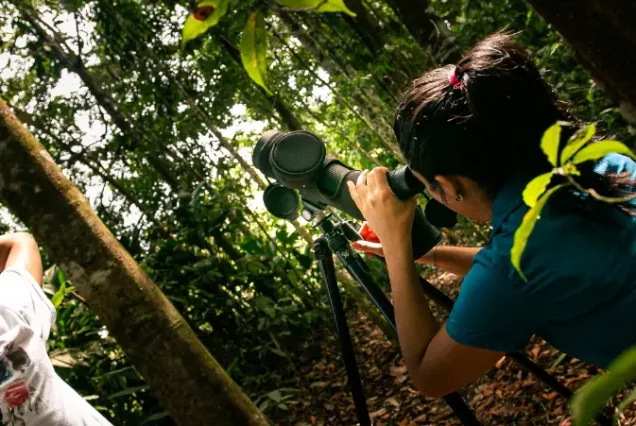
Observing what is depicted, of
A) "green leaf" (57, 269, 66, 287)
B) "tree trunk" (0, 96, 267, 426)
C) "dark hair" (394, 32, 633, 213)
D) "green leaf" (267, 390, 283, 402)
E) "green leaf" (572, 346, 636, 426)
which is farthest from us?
"green leaf" (57, 269, 66, 287)

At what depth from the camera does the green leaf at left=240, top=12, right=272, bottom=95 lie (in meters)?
0.68

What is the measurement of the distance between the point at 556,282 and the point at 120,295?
53.9 inches

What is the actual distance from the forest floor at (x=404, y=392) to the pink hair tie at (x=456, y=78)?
206 centimetres

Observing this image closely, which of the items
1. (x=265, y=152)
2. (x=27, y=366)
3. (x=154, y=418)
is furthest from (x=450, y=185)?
(x=154, y=418)

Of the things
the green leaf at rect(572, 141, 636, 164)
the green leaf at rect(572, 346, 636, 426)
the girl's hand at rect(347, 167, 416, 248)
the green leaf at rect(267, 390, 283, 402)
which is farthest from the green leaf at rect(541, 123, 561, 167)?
the green leaf at rect(267, 390, 283, 402)

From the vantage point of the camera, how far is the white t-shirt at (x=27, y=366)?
1.36 meters

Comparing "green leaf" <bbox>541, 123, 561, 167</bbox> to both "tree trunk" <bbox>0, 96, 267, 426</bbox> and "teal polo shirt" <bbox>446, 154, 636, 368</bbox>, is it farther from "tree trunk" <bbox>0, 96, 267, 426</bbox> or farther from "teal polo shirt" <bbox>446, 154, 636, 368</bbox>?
"tree trunk" <bbox>0, 96, 267, 426</bbox>

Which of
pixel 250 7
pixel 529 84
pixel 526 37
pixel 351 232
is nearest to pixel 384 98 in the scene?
pixel 526 37

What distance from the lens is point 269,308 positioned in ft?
15.1

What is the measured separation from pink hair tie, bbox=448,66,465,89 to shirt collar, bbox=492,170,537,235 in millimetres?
213

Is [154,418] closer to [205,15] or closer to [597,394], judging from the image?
[205,15]

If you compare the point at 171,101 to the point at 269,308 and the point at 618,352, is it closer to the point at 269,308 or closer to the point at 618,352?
the point at 269,308

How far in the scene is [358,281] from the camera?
5.17ft

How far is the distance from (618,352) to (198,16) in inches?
41.3
